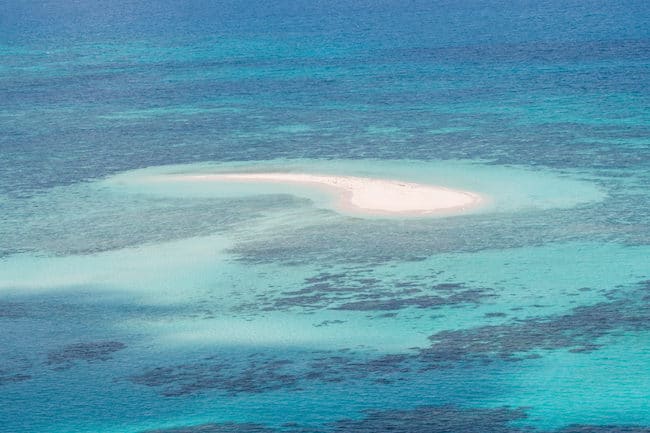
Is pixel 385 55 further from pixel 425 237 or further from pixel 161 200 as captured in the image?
pixel 425 237

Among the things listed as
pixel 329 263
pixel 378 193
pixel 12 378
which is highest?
pixel 378 193

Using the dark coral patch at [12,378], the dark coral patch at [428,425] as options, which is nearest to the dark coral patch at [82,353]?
the dark coral patch at [12,378]

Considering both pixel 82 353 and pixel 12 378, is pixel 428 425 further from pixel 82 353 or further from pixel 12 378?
pixel 12 378

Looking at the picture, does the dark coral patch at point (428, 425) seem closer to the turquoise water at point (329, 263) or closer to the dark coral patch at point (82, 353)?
the turquoise water at point (329, 263)

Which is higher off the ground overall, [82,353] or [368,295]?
[368,295]

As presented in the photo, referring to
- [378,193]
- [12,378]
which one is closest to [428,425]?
[12,378]

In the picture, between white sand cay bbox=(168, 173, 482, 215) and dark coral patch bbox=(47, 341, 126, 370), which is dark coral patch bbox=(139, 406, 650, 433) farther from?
white sand cay bbox=(168, 173, 482, 215)

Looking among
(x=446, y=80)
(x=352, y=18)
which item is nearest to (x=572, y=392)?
(x=446, y=80)

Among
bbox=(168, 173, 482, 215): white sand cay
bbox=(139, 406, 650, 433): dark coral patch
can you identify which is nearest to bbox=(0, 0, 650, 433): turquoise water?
bbox=(139, 406, 650, 433): dark coral patch
